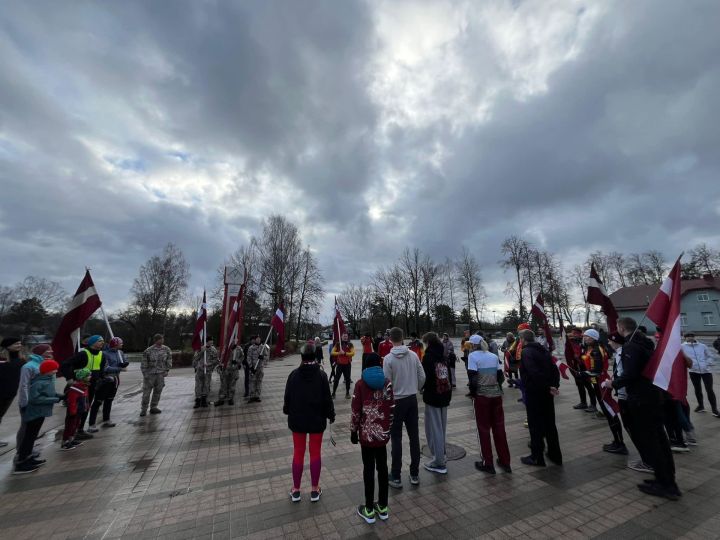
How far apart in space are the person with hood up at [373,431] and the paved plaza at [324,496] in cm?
19

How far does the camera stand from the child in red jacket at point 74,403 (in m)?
6.07

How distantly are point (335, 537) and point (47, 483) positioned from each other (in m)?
4.54

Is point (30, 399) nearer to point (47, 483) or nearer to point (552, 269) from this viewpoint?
point (47, 483)

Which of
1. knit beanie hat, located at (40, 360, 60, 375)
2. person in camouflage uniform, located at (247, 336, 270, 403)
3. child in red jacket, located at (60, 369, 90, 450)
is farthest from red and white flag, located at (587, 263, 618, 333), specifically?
child in red jacket, located at (60, 369, 90, 450)

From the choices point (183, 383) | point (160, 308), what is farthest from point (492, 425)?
point (160, 308)

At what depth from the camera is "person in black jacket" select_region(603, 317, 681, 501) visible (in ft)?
13.1

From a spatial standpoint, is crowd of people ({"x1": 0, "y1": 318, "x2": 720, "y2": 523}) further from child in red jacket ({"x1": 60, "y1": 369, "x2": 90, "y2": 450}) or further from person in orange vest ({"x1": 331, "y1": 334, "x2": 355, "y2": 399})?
person in orange vest ({"x1": 331, "y1": 334, "x2": 355, "y2": 399})

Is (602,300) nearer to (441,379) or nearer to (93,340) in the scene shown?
(441,379)

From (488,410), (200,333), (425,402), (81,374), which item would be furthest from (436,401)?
(200,333)

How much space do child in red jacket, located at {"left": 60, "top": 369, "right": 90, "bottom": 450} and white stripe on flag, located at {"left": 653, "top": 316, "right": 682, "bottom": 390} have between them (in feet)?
30.1

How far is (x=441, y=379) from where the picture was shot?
15.7 ft

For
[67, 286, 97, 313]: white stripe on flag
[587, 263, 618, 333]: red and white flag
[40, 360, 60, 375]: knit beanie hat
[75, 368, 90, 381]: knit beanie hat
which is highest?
[67, 286, 97, 313]: white stripe on flag

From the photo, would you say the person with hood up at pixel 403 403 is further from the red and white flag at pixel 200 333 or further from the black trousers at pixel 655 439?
the red and white flag at pixel 200 333

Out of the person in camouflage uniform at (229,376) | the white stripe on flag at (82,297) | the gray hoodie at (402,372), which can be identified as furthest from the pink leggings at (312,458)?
the person in camouflage uniform at (229,376)
